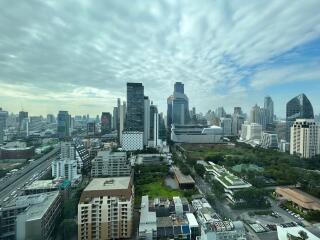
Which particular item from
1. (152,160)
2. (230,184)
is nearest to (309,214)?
(230,184)

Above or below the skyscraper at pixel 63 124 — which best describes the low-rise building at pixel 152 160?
below

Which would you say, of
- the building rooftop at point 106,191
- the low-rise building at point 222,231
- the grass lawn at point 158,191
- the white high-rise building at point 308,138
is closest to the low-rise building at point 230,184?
the grass lawn at point 158,191

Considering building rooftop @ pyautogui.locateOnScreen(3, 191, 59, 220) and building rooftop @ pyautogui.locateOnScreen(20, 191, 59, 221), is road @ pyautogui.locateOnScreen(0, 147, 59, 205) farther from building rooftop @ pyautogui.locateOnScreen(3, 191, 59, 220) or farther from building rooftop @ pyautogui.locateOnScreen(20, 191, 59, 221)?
building rooftop @ pyautogui.locateOnScreen(20, 191, 59, 221)

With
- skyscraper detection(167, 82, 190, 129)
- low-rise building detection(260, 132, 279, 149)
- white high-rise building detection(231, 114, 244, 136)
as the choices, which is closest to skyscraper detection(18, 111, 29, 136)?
skyscraper detection(167, 82, 190, 129)

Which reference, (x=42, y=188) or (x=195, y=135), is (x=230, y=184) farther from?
(x=195, y=135)

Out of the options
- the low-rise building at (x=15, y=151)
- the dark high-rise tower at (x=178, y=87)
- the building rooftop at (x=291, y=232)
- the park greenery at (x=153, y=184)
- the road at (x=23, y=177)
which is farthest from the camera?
the dark high-rise tower at (x=178, y=87)

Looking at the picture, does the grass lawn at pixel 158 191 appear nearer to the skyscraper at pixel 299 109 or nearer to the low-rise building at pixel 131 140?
the low-rise building at pixel 131 140

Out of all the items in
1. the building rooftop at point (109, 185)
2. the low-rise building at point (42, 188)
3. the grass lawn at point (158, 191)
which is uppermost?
the building rooftop at point (109, 185)

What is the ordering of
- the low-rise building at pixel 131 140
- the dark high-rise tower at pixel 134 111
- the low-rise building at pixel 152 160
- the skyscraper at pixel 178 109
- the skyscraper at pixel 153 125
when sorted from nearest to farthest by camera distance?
1. the low-rise building at pixel 152 160
2. the low-rise building at pixel 131 140
3. the dark high-rise tower at pixel 134 111
4. the skyscraper at pixel 153 125
5. the skyscraper at pixel 178 109

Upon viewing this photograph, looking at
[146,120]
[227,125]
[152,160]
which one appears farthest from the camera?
[227,125]
